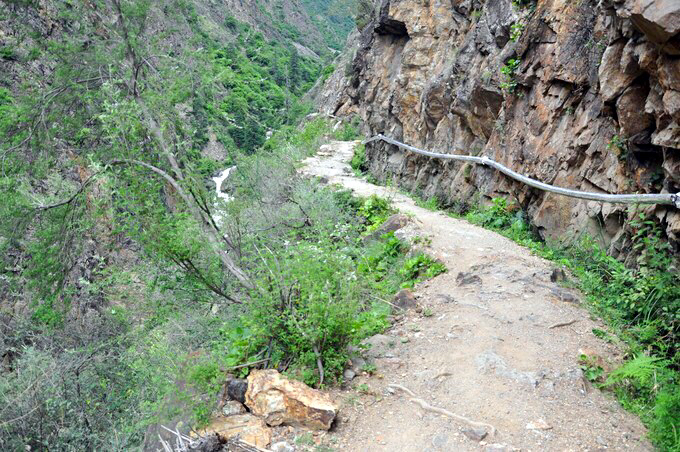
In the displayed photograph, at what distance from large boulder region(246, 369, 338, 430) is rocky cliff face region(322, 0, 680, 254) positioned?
Result: 144 inches

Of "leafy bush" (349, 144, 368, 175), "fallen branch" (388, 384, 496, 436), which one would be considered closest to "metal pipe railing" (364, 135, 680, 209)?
"fallen branch" (388, 384, 496, 436)

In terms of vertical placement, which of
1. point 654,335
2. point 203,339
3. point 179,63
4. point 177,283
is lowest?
point 203,339

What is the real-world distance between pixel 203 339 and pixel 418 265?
3.05 metres

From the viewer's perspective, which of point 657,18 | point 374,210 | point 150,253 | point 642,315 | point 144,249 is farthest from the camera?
point 374,210

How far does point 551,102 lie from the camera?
7.77 metres

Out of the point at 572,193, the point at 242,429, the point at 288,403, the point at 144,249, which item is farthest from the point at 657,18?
the point at 144,249

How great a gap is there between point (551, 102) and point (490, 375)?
16.8 ft

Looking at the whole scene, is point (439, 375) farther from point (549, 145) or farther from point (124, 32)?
point (124, 32)

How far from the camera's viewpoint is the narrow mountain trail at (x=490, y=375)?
11.9ft

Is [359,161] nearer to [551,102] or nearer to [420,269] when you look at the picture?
[551,102]

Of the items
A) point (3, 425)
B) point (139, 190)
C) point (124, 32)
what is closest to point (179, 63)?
point (124, 32)

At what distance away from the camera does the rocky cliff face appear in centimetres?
502

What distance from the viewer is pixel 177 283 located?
234 inches

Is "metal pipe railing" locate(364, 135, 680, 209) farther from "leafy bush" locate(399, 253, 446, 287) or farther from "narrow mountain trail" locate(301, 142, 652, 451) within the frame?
"leafy bush" locate(399, 253, 446, 287)
